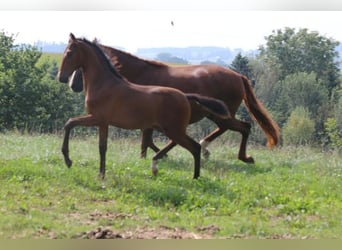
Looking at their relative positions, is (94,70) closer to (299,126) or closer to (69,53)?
(69,53)

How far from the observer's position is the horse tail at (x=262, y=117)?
9773mm

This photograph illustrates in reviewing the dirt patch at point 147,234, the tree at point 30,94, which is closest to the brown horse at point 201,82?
the dirt patch at point 147,234

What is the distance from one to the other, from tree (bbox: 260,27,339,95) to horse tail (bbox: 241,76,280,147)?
33.6 meters

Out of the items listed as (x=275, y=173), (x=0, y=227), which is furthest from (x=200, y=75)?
(x=0, y=227)

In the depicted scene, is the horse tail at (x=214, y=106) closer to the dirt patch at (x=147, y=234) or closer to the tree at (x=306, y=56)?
the dirt patch at (x=147, y=234)

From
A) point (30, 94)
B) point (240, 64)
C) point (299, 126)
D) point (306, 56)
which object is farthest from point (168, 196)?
point (306, 56)

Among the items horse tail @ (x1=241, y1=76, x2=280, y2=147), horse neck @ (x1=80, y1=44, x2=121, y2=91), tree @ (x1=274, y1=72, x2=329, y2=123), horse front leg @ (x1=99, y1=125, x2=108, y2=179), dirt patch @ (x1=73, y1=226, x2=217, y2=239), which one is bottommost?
dirt patch @ (x1=73, y1=226, x2=217, y2=239)

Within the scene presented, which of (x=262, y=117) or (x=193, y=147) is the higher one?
(x=262, y=117)

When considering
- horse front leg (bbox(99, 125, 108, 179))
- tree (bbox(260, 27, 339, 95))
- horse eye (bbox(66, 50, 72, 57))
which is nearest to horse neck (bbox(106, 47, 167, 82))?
horse eye (bbox(66, 50, 72, 57))

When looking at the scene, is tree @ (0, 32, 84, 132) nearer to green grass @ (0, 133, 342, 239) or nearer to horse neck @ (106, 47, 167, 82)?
horse neck @ (106, 47, 167, 82)

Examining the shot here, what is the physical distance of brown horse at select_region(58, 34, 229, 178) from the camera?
775 cm

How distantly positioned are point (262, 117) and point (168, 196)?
11.7 ft

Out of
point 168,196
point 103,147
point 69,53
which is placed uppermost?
point 69,53

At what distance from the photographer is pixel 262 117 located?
9.84 m
